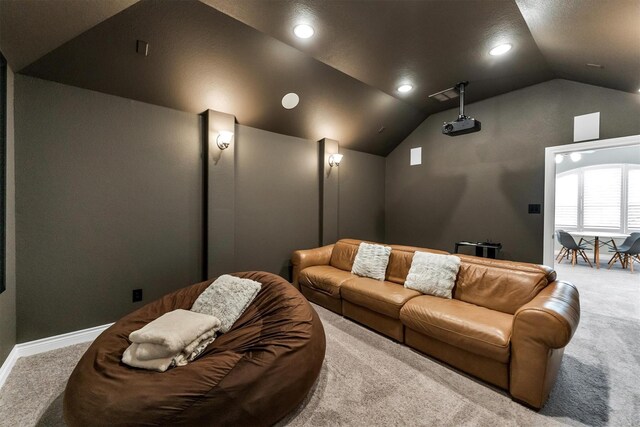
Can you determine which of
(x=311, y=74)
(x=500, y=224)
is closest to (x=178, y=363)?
(x=311, y=74)

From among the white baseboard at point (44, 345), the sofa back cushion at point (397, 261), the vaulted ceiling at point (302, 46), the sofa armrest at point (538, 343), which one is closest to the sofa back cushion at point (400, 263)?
the sofa back cushion at point (397, 261)

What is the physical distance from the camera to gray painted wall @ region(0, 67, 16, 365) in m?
1.90

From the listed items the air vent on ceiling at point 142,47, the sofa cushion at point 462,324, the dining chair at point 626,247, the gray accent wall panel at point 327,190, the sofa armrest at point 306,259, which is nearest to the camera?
the sofa cushion at point 462,324

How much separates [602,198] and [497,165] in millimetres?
5020

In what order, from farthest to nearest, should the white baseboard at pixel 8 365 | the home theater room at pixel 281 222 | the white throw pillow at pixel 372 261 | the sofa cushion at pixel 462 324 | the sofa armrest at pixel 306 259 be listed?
the sofa armrest at pixel 306 259
the white throw pillow at pixel 372 261
the white baseboard at pixel 8 365
the sofa cushion at pixel 462 324
the home theater room at pixel 281 222

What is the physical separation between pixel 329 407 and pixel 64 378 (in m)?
2.02

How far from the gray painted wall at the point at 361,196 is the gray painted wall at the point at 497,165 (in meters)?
0.42

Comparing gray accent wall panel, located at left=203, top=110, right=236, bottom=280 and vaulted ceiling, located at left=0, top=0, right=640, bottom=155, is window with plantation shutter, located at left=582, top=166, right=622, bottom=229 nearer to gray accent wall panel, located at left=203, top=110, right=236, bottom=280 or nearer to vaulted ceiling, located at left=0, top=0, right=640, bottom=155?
vaulted ceiling, located at left=0, top=0, right=640, bottom=155

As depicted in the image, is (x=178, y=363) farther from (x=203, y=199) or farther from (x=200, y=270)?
(x=203, y=199)

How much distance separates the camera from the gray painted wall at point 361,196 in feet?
15.3

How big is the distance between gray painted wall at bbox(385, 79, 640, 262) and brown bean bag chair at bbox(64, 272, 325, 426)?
11.3ft

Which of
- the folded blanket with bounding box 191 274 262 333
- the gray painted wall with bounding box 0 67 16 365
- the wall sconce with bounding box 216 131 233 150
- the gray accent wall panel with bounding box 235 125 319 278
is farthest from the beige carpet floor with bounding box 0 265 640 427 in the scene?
the wall sconce with bounding box 216 131 233 150

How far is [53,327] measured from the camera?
226 centimetres

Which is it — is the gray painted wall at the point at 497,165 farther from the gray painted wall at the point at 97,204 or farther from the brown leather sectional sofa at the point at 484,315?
the gray painted wall at the point at 97,204
